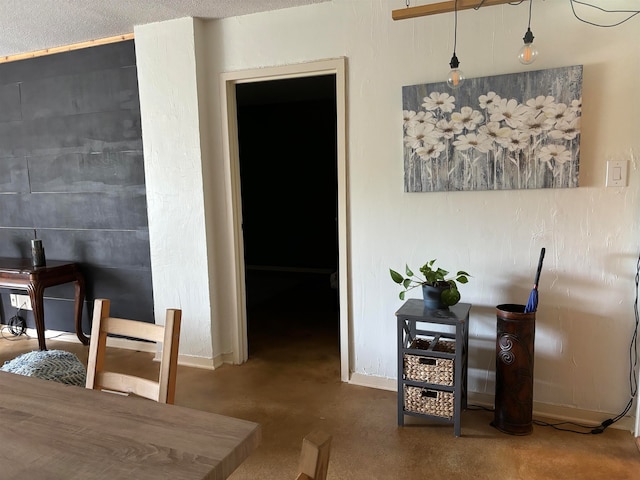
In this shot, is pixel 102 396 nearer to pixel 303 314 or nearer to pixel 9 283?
pixel 9 283

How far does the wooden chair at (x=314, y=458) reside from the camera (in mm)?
Result: 695

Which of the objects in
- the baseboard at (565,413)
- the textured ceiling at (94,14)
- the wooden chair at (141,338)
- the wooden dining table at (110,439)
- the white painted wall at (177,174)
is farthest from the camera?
the white painted wall at (177,174)

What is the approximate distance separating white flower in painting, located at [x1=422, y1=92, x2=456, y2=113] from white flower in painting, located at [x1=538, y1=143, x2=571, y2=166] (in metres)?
0.52

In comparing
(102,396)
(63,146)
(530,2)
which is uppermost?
(530,2)

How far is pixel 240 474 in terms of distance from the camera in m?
2.07

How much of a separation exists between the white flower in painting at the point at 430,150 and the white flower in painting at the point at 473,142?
87mm

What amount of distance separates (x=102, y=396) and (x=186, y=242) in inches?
83.0

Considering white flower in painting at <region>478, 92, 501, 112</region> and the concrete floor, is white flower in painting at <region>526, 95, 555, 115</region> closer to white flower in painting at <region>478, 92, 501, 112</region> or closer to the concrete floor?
white flower in painting at <region>478, 92, 501, 112</region>

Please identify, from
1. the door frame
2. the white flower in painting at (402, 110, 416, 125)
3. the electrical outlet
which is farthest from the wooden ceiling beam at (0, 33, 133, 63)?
the white flower in painting at (402, 110, 416, 125)

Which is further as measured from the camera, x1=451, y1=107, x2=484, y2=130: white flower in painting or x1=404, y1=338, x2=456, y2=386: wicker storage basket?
x1=451, y1=107, x2=484, y2=130: white flower in painting

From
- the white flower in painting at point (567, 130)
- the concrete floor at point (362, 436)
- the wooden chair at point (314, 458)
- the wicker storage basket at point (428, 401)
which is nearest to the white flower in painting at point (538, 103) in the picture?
the white flower in painting at point (567, 130)

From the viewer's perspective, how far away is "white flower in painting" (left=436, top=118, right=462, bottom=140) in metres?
2.54

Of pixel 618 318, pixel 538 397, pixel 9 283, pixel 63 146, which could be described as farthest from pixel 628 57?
pixel 9 283

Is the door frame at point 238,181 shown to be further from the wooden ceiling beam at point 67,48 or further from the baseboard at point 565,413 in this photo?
the wooden ceiling beam at point 67,48
